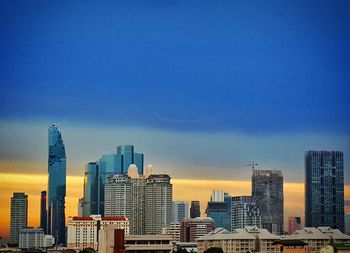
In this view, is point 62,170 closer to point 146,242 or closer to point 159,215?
point 159,215

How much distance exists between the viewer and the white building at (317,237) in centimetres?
2176

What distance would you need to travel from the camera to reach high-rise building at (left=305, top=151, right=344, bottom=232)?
29.5 meters

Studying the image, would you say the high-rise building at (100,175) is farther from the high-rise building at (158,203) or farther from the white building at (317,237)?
the white building at (317,237)

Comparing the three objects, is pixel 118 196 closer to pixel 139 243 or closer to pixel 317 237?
pixel 139 243

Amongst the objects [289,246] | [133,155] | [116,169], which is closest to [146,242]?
[289,246]

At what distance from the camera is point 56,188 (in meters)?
36.8

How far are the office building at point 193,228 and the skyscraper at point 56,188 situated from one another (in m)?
4.62

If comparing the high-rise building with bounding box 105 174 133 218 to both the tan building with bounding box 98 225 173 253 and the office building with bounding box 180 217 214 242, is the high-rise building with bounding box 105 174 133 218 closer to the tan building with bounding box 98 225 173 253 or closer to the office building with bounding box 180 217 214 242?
the office building with bounding box 180 217 214 242

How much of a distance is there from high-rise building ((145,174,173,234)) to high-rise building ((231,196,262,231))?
101 inches

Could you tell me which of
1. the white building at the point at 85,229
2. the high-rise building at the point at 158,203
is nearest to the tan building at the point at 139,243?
the white building at the point at 85,229

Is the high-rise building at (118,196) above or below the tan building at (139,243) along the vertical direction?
→ above

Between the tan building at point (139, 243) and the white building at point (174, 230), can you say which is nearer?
the tan building at point (139, 243)

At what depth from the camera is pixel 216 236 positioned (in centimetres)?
2472

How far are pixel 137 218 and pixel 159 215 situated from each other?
992 mm
